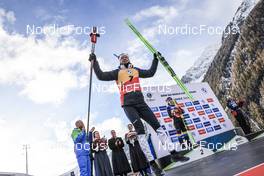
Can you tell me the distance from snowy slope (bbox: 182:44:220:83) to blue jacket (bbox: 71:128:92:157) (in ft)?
406

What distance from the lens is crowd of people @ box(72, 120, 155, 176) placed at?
8172 mm

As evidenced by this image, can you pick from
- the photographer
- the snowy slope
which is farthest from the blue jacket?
the snowy slope

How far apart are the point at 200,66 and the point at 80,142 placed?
146 metres

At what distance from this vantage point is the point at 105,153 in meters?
9.78

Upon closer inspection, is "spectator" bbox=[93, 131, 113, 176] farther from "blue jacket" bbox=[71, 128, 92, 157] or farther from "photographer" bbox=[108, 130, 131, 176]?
"blue jacket" bbox=[71, 128, 92, 157]

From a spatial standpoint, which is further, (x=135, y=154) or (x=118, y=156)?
(x=118, y=156)

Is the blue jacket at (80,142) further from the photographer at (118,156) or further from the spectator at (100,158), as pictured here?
the photographer at (118,156)

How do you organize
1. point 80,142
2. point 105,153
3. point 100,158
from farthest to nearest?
point 105,153, point 100,158, point 80,142

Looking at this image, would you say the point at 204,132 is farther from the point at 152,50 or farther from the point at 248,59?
the point at 248,59

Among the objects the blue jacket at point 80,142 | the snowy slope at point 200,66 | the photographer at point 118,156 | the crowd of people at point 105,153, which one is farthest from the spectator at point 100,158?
the snowy slope at point 200,66

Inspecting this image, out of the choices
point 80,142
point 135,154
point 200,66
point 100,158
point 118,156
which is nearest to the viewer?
point 80,142

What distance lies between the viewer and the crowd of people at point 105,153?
8.17m

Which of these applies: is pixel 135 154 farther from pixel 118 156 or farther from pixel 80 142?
pixel 80 142

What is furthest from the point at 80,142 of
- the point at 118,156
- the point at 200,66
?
the point at 200,66
